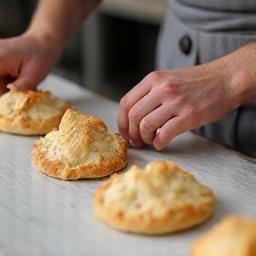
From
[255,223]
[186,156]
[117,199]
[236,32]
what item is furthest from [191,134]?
[255,223]

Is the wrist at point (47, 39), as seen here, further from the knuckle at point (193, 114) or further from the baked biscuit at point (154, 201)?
the baked biscuit at point (154, 201)

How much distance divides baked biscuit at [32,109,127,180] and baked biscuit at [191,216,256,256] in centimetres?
30

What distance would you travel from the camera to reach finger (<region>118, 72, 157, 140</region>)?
1020mm

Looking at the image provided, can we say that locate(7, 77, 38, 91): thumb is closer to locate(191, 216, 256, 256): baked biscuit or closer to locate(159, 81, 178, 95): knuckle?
locate(159, 81, 178, 95): knuckle

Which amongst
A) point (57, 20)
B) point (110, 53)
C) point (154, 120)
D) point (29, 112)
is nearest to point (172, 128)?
point (154, 120)

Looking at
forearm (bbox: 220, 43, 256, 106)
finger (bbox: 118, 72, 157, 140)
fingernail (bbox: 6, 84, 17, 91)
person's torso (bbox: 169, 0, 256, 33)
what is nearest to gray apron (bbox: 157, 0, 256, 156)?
person's torso (bbox: 169, 0, 256, 33)

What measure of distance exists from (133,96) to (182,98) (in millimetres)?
83

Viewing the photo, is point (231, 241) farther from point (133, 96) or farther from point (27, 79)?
point (27, 79)

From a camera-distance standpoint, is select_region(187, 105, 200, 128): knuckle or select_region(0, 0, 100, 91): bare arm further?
select_region(0, 0, 100, 91): bare arm

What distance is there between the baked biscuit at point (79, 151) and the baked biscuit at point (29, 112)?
10 cm

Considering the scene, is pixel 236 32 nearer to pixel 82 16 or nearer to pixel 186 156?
pixel 186 156

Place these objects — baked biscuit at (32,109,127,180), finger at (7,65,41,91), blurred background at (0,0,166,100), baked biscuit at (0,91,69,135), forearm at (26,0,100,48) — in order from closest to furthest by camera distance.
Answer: baked biscuit at (32,109,127,180) < baked biscuit at (0,91,69,135) < finger at (7,65,41,91) < forearm at (26,0,100,48) < blurred background at (0,0,166,100)

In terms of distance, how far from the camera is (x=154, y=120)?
1.01 meters

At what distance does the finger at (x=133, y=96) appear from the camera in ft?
3.34
